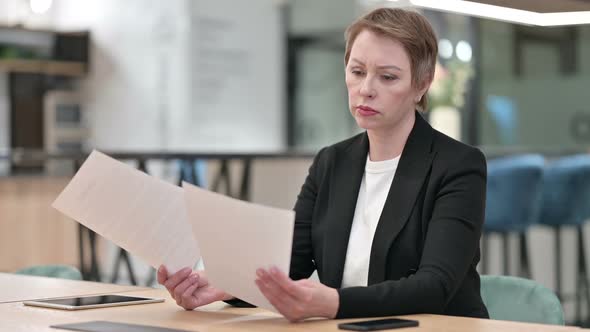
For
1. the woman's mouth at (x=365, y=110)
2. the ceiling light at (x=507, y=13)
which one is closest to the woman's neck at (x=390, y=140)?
the woman's mouth at (x=365, y=110)

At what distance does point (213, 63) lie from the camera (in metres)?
8.77

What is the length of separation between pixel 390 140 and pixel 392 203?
145 millimetres

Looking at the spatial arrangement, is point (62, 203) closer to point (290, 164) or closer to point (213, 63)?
point (290, 164)

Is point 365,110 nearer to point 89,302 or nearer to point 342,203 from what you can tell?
point 342,203

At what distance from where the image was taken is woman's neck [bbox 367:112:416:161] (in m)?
1.98

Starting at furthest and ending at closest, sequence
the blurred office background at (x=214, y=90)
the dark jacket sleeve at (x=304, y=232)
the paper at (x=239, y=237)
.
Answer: the blurred office background at (x=214, y=90)
the dark jacket sleeve at (x=304, y=232)
the paper at (x=239, y=237)

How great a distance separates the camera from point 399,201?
74.9 inches

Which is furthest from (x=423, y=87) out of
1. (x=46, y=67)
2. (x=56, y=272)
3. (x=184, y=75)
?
(x=46, y=67)

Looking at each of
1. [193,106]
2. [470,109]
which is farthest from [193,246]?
[193,106]

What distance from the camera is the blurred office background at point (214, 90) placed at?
267 inches

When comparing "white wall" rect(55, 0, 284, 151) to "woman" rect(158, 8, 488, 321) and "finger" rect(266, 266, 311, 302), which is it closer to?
"woman" rect(158, 8, 488, 321)

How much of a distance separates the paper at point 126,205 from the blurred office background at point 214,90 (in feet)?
13.7

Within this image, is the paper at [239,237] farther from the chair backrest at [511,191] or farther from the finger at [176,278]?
the chair backrest at [511,191]

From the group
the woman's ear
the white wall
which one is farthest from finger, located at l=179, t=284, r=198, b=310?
the white wall
